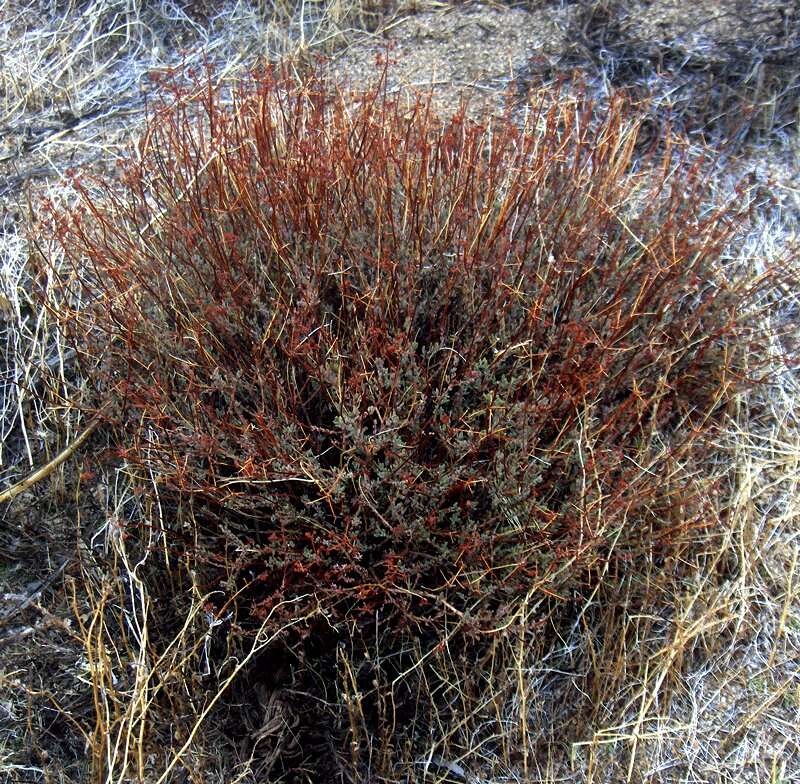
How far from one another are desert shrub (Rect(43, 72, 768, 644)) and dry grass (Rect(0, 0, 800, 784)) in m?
0.13

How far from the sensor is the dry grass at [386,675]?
206 cm

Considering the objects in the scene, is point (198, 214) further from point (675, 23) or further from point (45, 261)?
point (675, 23)

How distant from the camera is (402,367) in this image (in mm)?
2109

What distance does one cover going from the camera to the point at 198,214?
2340 mm

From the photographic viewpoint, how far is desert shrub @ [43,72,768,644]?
2.05 metres

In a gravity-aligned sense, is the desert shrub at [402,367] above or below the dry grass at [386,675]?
above

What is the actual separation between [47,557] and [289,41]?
243 cm

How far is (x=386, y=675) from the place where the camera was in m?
2.15

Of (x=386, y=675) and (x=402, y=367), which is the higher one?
(x=402, y=367)

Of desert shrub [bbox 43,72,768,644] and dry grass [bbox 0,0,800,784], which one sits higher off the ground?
desert shrub [bbox 43,72,768,644]

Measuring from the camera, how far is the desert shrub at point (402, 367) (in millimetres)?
2053

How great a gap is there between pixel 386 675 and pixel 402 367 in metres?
0.82

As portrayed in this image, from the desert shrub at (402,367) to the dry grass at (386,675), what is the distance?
0.13 metres

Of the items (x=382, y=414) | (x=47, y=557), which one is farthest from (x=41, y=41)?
(x=382, y=414)
